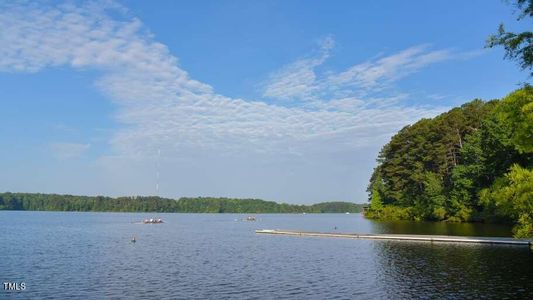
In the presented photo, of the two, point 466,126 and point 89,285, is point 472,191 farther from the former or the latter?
point 89,285

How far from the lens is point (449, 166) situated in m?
108

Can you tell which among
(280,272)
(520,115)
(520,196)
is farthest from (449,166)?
(520,115)

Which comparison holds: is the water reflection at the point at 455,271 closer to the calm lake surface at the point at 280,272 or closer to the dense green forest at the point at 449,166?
the calm lake surface at the point at 280,272

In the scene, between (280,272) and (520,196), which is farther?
(280,272)

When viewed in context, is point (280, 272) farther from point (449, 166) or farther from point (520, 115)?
point (449, 166)

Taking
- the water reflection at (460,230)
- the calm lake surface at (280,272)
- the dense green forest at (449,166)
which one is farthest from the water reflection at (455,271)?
the water reflection at (460,230)

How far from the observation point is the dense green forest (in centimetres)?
8075

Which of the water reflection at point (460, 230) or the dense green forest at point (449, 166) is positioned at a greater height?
the dense green forest at point (449, 166)

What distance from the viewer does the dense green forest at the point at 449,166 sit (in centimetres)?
8075

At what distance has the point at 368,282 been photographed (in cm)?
3316

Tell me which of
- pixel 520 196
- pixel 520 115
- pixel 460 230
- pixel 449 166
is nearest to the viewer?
pixel 520 115

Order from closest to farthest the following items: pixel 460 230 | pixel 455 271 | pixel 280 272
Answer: pixel 455 271 → pixel 280 272 → pixel 460 230

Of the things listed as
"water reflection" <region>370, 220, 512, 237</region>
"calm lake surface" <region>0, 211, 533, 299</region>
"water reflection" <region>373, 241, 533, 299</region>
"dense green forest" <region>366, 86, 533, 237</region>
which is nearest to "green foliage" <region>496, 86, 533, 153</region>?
"water reflection" <region>373, 241, 533, 299</region>

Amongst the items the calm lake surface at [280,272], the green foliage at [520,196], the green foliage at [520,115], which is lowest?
the calm lake surface at [280,272]
